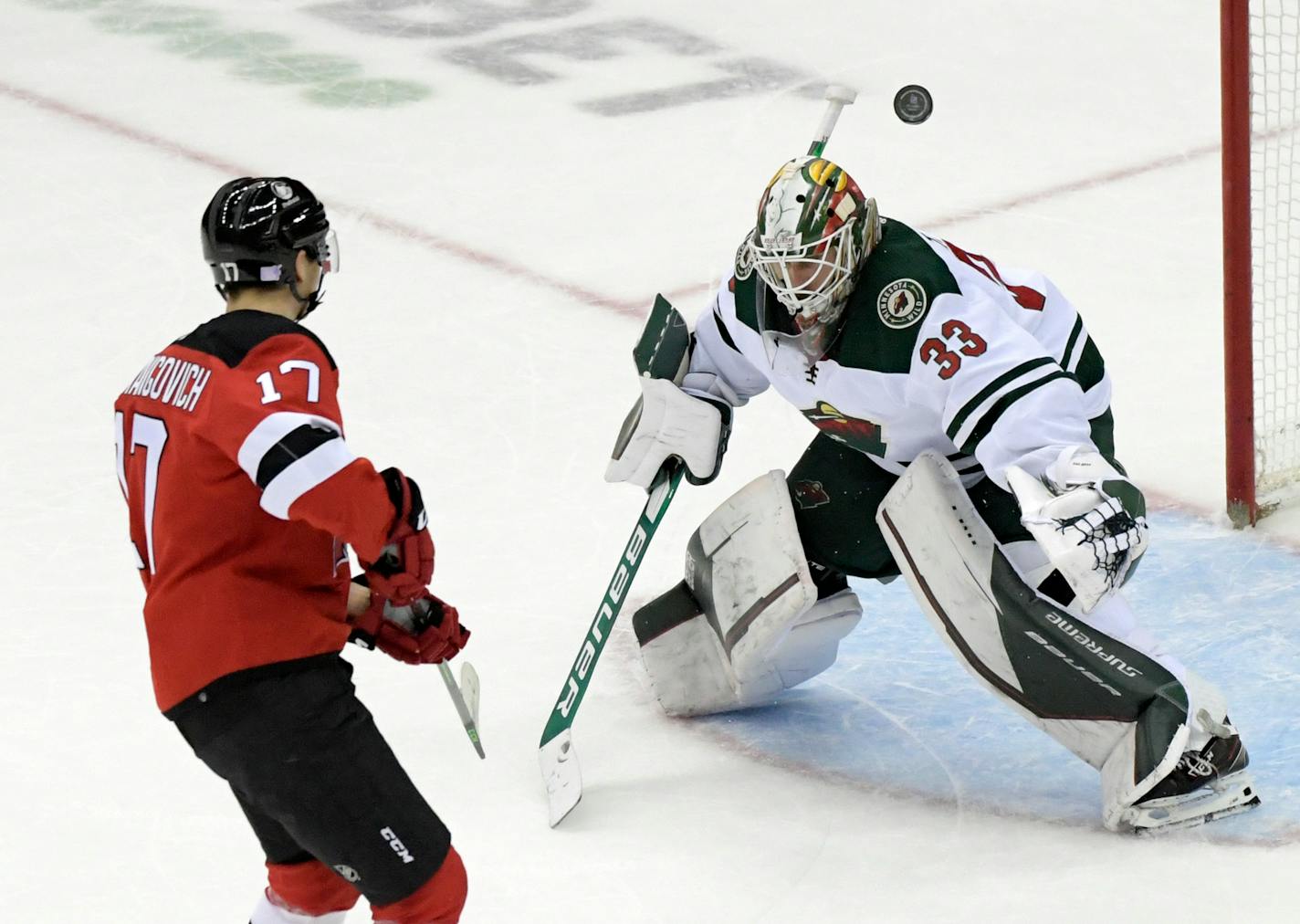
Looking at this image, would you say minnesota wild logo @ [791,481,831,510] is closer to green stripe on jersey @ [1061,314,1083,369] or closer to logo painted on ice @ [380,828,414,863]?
green stripe on jersey @ [1061,314,1083,369]

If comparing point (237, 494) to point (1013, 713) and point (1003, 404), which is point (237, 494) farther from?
point (1013, 713)

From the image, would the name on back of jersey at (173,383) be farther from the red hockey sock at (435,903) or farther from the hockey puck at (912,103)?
the hockey puck at (912,103)

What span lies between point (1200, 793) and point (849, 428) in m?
0.81

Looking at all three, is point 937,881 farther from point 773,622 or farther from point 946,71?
point 946,71

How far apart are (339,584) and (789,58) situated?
5.39 metres

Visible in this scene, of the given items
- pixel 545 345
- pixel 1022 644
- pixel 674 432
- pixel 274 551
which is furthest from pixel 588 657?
pixel 545 345

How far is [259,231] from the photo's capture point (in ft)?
8.25

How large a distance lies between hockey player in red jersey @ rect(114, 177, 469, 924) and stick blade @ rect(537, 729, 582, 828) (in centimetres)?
71

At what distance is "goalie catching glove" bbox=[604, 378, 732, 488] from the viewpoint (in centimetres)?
352

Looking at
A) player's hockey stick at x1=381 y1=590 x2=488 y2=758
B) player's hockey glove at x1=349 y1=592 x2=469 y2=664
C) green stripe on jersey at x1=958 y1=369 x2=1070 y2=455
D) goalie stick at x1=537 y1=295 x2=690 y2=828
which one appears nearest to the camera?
player's hockey glove at x1=349 y1=592 x2=469 y2=664

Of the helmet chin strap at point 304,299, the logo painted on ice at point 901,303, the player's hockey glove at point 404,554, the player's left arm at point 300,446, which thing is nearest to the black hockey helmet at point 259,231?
the helmet chin strap at point 304,299

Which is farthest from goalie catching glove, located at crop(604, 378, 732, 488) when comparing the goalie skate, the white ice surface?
the goalie skate

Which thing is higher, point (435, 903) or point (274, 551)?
point (274, 551)

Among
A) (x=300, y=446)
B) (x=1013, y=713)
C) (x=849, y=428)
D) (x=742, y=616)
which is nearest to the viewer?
(x=300, y=446)
